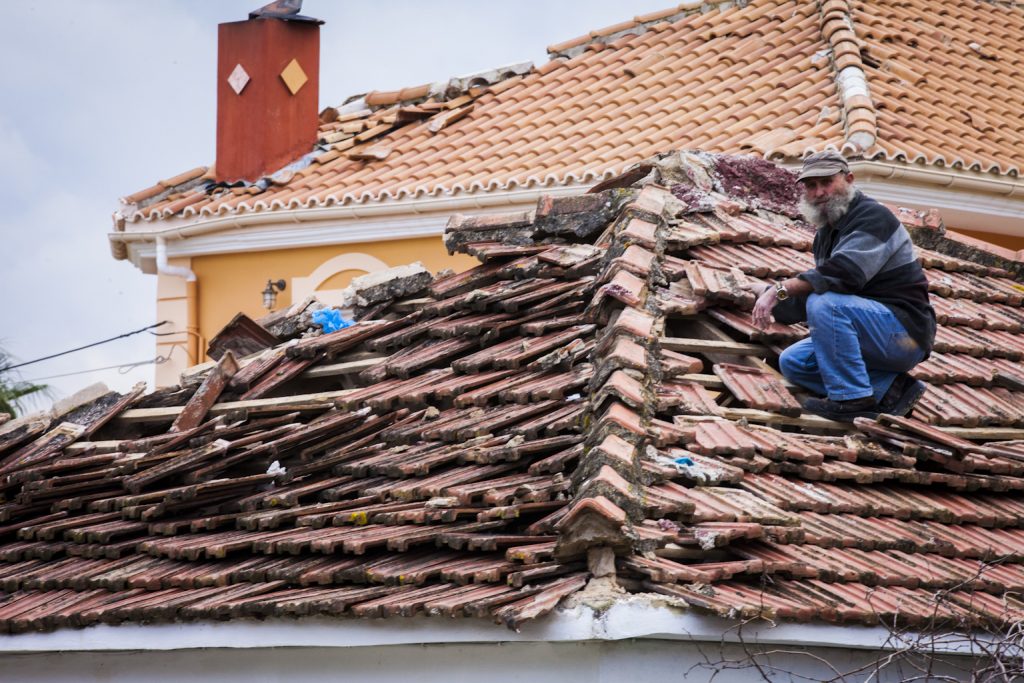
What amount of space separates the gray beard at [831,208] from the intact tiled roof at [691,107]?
5.90 m

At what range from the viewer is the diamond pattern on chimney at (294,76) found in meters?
17.9

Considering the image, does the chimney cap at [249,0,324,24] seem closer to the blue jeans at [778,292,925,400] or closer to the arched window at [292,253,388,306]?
the arched window at [292,253,388,306]

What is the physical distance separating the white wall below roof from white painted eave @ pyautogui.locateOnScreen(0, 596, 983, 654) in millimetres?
87

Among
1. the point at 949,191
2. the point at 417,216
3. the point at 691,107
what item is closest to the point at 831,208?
the point at 949,191

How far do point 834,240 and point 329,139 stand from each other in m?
11.4

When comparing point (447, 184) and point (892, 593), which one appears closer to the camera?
point (892, 593)

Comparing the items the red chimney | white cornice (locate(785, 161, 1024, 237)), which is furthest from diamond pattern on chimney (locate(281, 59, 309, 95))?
white cornice (locate(785, 161, 1024, 237))

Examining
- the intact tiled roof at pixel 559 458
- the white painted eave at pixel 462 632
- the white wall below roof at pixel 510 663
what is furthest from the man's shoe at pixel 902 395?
the white painted eave at pixel 462 632

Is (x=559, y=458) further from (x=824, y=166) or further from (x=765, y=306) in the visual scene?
(x=824, y=166)

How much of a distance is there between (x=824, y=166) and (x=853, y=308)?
676mm

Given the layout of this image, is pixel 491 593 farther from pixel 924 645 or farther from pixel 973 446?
pixel 973 446

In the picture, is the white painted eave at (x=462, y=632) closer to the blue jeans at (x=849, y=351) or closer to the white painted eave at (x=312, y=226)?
the blue jeans at (x=849, y=351)

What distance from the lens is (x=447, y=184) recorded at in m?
14.6

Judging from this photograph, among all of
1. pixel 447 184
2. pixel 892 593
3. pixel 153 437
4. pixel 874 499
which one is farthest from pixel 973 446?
pixel 447 184
